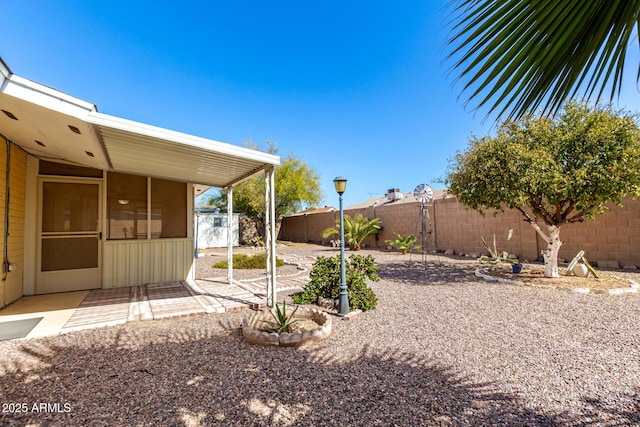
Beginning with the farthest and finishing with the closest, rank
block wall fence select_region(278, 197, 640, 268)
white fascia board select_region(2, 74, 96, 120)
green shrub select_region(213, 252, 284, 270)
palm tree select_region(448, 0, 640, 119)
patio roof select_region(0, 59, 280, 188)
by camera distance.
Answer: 1. green shrub select_region(213, 252, 284, 270)
2. block wall fence select_region(278, 197, 640, 268)
3. patio roof select_region(0, 59, 280, 188)
4. white fascia board select_region(2, 74, 96, 120)
5. palm tree select_region(448, 0, 640, 119)

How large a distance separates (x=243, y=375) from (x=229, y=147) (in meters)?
2.74

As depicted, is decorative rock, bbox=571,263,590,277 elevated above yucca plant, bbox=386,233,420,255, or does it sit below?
below

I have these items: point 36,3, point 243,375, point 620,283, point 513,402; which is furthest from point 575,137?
point 36,3

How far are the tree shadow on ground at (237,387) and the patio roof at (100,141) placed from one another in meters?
2.42

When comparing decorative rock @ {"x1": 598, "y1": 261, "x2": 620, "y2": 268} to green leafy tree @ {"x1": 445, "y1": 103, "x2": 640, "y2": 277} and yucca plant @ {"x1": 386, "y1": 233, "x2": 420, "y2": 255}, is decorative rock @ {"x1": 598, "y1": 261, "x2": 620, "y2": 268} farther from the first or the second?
yucca plant @ {"x1": 386, "y1": 233, "x2": 420, "y2": 255}

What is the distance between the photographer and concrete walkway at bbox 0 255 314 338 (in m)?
4.02

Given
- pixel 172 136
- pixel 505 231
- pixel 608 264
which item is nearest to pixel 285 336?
pixel 172 136

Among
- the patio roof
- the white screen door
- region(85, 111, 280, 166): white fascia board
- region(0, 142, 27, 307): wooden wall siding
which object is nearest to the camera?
the patio roof

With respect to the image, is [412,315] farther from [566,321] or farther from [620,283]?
[620,283]

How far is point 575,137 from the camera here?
19.9 feet

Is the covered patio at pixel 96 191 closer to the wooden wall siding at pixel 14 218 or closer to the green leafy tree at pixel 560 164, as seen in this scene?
the wooden wall siding at pixel 14 218

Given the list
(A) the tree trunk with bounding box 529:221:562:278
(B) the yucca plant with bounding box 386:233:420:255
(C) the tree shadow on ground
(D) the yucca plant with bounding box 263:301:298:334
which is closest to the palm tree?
(C) the tree shadow on ground

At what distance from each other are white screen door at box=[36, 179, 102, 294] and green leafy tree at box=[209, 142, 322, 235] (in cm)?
1138

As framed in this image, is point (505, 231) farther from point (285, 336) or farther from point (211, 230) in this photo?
point (211, 230)
